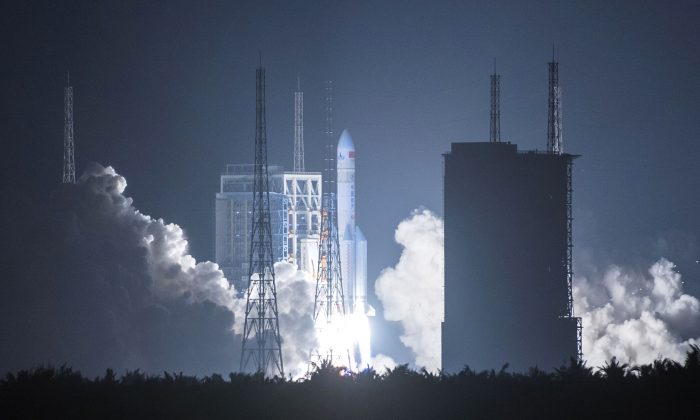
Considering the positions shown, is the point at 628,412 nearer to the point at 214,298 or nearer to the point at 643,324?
the point at 214,298

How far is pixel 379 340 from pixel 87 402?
113 meters

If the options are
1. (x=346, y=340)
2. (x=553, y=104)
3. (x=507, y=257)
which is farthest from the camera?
(x=346, y=340)

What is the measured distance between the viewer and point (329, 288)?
138 metres

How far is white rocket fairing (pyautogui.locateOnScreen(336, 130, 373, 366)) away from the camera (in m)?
150

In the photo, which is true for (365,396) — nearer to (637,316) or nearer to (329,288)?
(329,288)

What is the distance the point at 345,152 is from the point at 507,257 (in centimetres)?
2267

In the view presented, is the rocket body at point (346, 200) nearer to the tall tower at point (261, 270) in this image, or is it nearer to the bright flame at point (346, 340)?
the bright flame at point (346, 340)

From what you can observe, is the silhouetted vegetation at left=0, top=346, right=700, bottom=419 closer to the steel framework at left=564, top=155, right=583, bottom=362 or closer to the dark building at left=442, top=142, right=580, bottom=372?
the dark building at left=442, top=142, right=580, bottom=372

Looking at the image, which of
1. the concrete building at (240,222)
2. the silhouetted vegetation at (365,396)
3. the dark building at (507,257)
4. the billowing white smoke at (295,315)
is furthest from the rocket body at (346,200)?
the silhouetted vegetation at (365,396)

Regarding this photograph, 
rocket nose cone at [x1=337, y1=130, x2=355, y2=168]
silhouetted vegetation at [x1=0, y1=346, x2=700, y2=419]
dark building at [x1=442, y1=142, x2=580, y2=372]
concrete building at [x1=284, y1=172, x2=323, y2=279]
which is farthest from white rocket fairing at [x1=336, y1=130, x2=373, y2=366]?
silhouetted vegetation at [x1=0, y1=346, x2=700, y2=419]

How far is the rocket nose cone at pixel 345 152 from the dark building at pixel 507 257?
745 inches

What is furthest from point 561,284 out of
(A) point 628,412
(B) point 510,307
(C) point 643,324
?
(A) point 628,412

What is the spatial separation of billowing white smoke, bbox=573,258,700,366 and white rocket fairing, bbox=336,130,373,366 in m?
18.9

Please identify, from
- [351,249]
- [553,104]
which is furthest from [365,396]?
[351,249]
